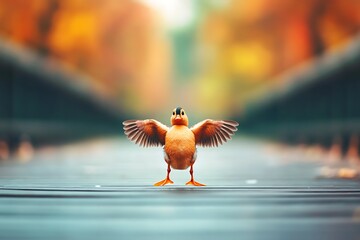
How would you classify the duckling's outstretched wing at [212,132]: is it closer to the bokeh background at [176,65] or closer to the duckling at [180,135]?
the duckling at [180,135]

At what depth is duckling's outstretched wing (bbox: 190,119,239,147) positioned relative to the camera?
182 centimetres

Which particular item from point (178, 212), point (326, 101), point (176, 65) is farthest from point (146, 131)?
point (176, 65)

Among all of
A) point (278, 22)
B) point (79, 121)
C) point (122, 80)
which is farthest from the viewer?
point (122, 80)

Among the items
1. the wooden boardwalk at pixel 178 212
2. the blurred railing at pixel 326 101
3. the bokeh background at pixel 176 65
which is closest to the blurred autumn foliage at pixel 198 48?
the bokeh background at pixel 176 65

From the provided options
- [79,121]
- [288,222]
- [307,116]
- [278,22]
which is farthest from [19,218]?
[278,22]

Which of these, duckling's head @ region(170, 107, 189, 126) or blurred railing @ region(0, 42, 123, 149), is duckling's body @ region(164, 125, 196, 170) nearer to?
duckling's head @ region(170, 107, 189, 126)

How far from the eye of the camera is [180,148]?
1787mm

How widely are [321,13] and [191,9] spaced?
962 centimetres

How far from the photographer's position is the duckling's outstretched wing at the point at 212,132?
182 centimetres

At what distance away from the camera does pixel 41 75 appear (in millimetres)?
7992

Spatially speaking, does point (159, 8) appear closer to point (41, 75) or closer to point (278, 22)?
point (278, 22)

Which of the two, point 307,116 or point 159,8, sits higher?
point 159,8

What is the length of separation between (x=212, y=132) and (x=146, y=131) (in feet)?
0.49

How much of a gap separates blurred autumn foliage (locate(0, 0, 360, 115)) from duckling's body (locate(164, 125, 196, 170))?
17718 mm
